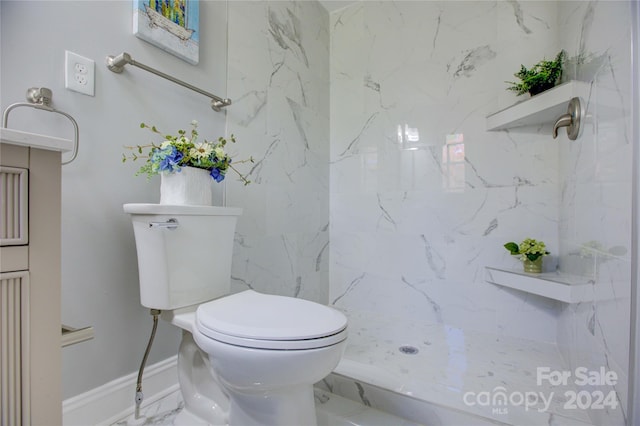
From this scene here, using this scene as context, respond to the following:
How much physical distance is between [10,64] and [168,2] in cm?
63

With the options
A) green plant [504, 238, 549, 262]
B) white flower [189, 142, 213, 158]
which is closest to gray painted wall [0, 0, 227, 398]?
white flower [189, 142, 213, 158]

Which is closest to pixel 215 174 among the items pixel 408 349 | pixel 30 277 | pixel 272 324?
pixel 272 324

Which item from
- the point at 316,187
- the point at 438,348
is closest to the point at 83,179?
the point at 316,187

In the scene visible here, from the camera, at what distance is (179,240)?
40.9 inches

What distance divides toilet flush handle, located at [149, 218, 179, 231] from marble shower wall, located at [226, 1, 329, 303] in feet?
1.78

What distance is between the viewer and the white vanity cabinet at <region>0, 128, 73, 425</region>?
462 millimetres

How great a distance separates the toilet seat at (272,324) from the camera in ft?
2.51

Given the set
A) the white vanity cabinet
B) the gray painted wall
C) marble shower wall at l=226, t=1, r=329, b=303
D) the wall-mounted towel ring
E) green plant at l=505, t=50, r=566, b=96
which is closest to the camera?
the white vanity cabinet

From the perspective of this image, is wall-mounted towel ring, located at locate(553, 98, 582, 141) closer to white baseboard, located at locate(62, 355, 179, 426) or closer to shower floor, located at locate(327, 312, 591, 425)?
shower floor, located at locate(327, 312, 591, 425)

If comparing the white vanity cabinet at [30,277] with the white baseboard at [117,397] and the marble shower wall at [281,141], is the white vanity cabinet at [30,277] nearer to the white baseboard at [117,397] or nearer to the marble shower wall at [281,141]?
the white baseboard at [117,397]

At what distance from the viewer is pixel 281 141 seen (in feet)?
6.18

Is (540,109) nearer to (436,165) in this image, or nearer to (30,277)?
(436,165)

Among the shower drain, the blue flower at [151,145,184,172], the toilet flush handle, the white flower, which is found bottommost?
the shower drain

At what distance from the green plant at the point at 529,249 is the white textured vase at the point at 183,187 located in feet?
5.29
